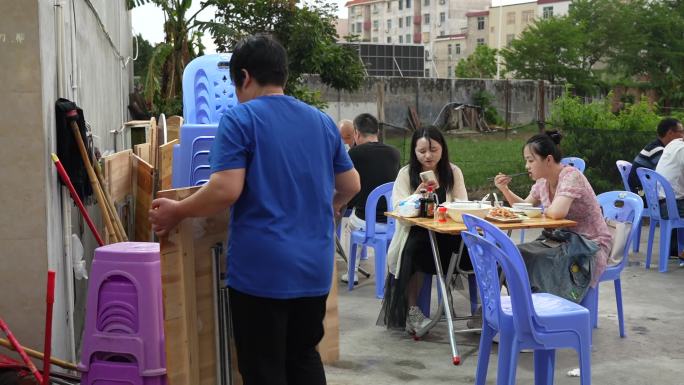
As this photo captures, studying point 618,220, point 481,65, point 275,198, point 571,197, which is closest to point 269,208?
point 275,198

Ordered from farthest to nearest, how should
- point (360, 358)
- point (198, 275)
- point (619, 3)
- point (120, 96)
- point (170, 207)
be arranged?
point (619, 3) < point (120, 96) < point (360, 358) < point (198, 275) < point (170, 207)

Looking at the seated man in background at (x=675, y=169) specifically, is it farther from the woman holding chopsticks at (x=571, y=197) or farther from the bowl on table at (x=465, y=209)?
the bowl on table at (x=465, y=209)

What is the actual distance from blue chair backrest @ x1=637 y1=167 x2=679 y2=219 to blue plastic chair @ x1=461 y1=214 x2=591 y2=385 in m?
4.79

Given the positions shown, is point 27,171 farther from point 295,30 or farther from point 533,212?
point 295,30

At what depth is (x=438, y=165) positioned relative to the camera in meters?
6.56

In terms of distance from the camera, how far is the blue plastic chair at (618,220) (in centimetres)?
595

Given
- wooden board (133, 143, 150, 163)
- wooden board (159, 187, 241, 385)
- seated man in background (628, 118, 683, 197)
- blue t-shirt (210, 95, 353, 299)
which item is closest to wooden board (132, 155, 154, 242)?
wooden board (133, 143, 150, 163)

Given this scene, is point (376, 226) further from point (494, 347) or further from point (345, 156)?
point (345, 156)

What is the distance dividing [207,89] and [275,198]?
17.6ft

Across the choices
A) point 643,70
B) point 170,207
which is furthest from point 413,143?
point 643,70

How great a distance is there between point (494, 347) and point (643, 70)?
40.8m

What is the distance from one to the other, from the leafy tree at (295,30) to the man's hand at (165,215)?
1165 cm

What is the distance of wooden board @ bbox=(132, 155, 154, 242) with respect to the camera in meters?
5.91

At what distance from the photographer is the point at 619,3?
4756cm
